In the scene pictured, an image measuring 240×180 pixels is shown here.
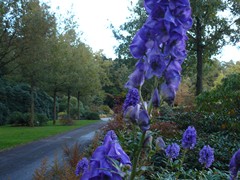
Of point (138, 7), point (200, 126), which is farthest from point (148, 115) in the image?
point (138, 7)

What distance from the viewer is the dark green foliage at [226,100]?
41.1 feet

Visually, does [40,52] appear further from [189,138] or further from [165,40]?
[165,40]

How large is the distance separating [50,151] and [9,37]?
7216 millimetres

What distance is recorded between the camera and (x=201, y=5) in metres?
20.9

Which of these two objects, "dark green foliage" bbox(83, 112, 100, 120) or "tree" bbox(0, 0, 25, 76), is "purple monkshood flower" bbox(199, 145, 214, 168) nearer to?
"tree" bbox(0, 0, 25, 76)

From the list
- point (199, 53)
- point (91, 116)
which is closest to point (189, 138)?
point (199, 53)

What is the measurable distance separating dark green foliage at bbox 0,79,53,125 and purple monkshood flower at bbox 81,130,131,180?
1072 inches

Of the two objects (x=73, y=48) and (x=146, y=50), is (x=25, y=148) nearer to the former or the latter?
(x=146, y=50)

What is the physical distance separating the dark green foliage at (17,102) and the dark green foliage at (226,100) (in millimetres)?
17000

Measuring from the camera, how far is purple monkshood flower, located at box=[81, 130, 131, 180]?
1.21 metres

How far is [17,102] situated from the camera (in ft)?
103

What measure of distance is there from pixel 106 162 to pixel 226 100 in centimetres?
1236

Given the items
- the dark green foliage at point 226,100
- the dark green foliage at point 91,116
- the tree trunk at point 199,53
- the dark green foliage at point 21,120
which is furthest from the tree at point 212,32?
the dark green foliage at point 91,116

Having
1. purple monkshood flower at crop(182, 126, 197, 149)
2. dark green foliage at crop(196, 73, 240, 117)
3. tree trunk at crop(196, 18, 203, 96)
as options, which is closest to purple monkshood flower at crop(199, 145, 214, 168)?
purple monkshood flower at crop(182, 126, 197, 149)
